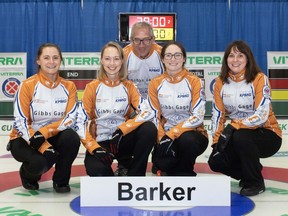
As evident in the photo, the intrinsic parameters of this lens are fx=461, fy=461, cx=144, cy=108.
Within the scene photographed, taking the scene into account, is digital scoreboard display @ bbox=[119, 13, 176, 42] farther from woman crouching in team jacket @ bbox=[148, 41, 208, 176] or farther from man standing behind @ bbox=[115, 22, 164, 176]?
woman crouching in team jacket @ bbox=[148, 41, 208, 176]

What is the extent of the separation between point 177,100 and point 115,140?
63 cm

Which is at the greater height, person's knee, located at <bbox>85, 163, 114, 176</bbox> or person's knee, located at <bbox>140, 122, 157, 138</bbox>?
person's knee, located at <bbox>140, 122, 157, 138</bbox>

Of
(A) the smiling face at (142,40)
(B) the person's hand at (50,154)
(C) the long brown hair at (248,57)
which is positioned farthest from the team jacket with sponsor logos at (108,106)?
(C) the long brown hair at (248,57)

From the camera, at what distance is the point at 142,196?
310cm

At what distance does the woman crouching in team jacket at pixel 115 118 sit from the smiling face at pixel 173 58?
0.35 meters

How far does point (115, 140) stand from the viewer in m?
3.63

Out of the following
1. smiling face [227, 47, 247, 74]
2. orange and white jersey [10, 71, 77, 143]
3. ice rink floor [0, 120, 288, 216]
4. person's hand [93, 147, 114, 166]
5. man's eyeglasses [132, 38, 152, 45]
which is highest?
man's eyeglasses [132, 38, 152, 45]

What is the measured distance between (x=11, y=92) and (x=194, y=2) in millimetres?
4279

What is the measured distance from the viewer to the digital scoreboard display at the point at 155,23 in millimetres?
8867

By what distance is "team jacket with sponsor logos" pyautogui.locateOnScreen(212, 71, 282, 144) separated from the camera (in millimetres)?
3516

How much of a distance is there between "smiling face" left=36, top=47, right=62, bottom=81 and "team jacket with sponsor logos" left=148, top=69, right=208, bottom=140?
2.69 ft

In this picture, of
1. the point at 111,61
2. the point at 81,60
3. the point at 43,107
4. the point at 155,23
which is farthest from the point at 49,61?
the point at 155,23

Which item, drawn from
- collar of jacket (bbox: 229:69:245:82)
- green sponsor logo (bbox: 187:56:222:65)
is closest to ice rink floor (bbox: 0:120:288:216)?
collar of jacket (bbox: 229:69:245:82)

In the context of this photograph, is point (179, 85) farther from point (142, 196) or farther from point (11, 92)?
point (11, 92)
